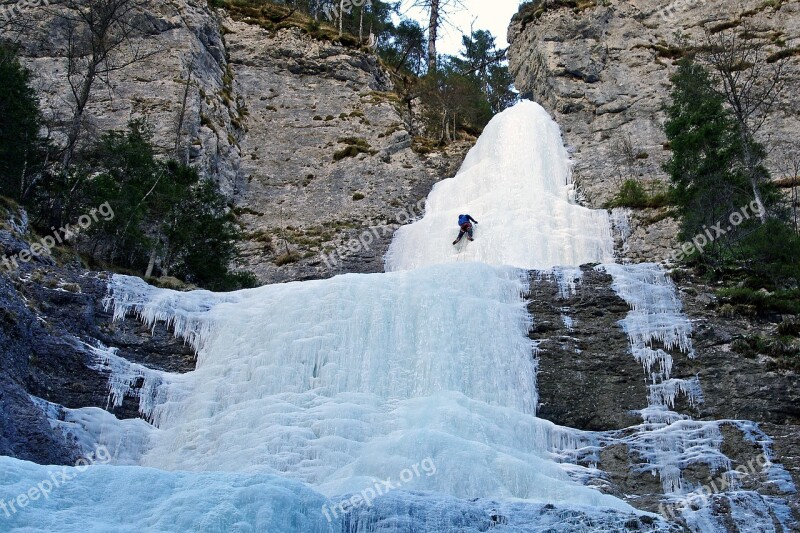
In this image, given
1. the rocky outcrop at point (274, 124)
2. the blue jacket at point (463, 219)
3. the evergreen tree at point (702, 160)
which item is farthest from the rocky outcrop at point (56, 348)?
the evergreen tree at point (702, 160)

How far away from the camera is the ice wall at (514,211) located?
19.3 meters

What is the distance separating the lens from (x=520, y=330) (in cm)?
1322

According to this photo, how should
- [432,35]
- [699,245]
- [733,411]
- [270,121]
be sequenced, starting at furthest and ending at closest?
[432,35], [270,121], [699,245], [733,411]

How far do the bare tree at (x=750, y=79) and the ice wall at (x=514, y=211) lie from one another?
174 inches

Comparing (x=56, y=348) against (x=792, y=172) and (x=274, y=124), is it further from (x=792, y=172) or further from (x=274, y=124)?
(x=792, y=172)

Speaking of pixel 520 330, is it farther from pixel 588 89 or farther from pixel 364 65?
pixel 364 65

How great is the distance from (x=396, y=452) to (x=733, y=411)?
5294 mm

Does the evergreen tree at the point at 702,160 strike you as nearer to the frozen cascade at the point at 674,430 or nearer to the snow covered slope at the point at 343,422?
the frozen cascade at the point at 674,430

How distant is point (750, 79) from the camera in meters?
21.8

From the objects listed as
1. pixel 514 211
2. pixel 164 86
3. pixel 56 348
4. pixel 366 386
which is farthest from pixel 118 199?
pixel 514 211

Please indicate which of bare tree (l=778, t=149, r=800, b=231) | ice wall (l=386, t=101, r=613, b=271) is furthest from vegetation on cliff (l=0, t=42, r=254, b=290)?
bare tree (l=778, t=149, r=800, b=231)

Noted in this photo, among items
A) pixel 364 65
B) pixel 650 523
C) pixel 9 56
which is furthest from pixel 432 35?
pixel 650 523

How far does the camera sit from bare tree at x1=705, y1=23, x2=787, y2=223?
16438mm

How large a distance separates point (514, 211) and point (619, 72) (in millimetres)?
9121
